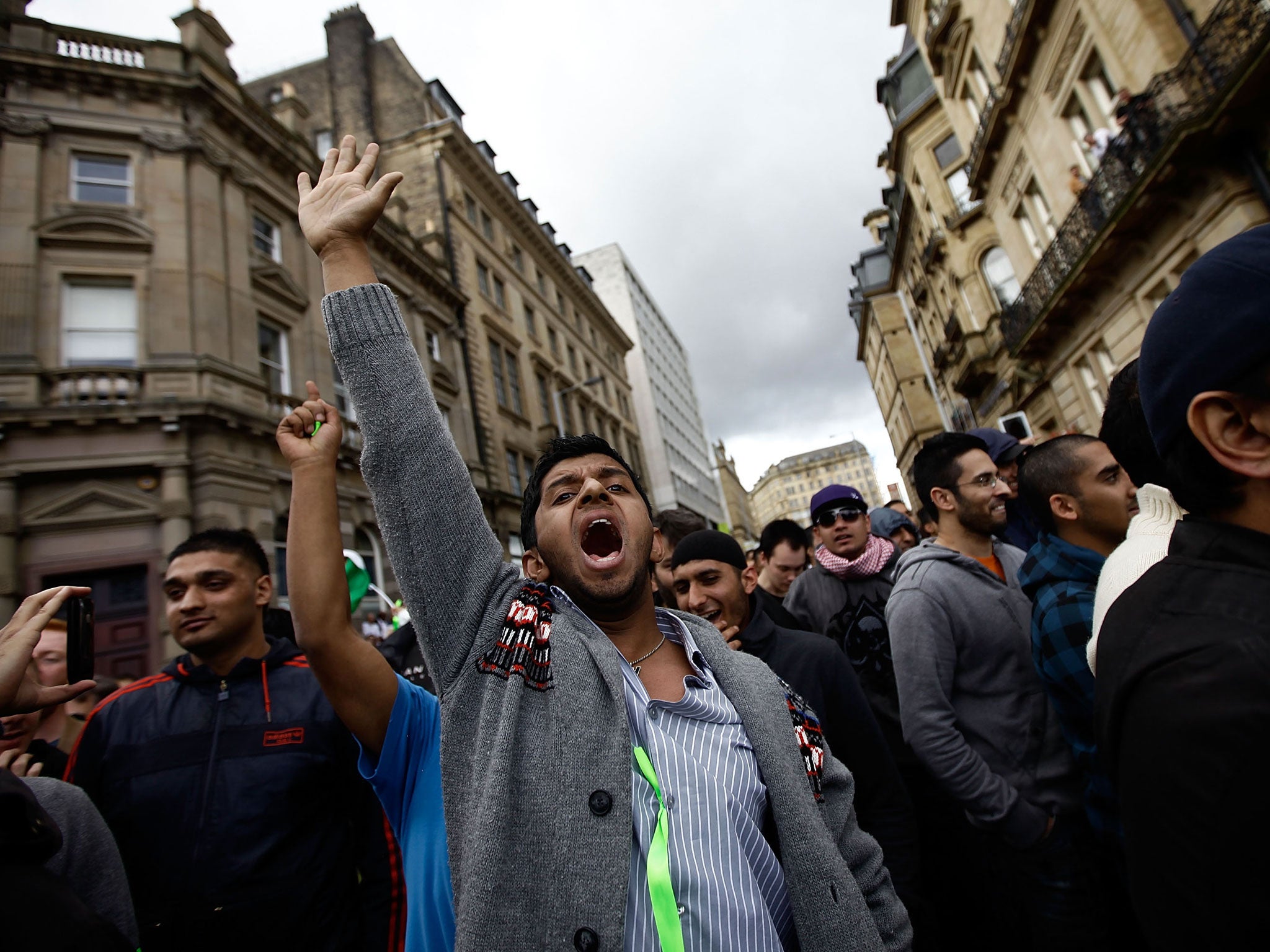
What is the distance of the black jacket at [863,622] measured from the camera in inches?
134

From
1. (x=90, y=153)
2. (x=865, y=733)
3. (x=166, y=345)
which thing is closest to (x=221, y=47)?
(x=90, y=153)

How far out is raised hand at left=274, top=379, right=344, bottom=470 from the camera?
161 cm

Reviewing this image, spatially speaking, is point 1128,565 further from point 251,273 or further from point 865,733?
point 251,273

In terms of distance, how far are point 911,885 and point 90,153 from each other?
16.8 m

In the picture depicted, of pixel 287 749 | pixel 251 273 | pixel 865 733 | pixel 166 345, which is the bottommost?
pixel 865 733

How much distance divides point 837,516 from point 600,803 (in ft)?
11.1

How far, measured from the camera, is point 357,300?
4.96 feet

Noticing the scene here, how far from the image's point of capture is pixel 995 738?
2562 mm

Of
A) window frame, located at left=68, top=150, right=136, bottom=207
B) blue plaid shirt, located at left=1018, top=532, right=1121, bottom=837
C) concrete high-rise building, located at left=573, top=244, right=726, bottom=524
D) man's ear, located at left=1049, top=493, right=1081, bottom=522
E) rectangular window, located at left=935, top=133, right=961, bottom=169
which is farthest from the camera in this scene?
concrete high-rise building, located at left=573, top=244, right=726, bottom=524

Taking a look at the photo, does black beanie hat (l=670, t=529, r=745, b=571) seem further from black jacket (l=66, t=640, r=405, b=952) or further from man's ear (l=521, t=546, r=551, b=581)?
black jacket (l=66, t=640, r=405, b=952)

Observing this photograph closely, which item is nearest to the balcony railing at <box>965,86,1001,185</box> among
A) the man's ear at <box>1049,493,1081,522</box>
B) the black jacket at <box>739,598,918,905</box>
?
the man's ear at <box>1049,493,1081,522</box>

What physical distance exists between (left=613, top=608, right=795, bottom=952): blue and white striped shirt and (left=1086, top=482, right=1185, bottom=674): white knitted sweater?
1.01 meters

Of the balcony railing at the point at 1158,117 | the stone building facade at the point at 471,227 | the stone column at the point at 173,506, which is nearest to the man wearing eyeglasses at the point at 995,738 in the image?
the balcony railing at the point at 1158,117

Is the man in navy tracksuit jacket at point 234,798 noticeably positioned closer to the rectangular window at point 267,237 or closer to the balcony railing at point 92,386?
the balcony railing at point 92,386
